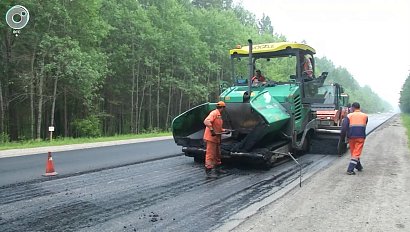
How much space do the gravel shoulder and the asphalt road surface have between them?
463 millimetres

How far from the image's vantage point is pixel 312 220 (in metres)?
4.81

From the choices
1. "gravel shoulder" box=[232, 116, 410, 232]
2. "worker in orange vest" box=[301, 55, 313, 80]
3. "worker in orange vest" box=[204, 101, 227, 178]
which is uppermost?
"worker in orange vest" box=[301, 55, 313, 80]

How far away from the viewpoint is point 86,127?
83.3 ft

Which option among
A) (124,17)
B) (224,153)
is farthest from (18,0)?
(224,153)

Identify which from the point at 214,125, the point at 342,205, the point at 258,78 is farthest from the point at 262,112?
the point at 342,205

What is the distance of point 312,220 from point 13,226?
367cm

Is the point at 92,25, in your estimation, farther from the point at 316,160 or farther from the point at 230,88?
the point at 316,160

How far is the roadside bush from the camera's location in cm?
2539

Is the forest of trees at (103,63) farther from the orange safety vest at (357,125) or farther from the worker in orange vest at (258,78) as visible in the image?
the orange safety vest at (357,125)

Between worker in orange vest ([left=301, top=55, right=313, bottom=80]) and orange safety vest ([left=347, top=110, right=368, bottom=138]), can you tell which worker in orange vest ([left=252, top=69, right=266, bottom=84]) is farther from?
orange safety vest ([left=347, top=110, right=368, bottom=138])

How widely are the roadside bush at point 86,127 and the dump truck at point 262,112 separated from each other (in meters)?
16.8

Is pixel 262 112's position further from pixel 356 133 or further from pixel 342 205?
pixel 342 205

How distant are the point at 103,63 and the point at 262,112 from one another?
683 inches

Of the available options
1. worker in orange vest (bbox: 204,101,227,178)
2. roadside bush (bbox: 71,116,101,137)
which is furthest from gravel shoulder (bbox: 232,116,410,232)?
roadside bush (bbox: 71,116,101,137)
